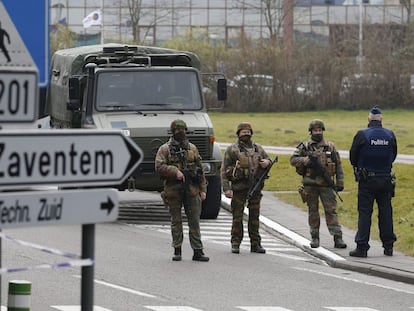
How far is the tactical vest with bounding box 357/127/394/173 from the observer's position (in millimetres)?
16844

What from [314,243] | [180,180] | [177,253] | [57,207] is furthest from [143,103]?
[57,207]

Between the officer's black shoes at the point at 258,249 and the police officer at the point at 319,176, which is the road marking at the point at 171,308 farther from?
the police officer at the point at 319,176

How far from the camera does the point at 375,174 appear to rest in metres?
16.9

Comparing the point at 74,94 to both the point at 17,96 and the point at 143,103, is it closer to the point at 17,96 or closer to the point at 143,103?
the point at 143,103

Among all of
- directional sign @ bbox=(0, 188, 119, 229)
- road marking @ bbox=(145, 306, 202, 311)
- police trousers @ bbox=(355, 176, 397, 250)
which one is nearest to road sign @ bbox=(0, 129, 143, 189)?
directional sign @ bbox=(0, 188, 119, 229)

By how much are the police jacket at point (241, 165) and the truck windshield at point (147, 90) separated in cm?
406

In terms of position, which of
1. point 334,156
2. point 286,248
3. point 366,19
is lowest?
point 286,248

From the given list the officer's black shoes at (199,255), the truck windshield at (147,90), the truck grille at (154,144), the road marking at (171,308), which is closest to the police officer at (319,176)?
the officer's black shoes at (199,255)

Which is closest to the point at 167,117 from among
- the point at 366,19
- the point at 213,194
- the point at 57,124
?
the point at 213,194

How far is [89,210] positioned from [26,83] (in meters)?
0.63

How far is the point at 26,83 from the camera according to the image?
579cm

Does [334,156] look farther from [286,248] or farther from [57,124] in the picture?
[57,124]

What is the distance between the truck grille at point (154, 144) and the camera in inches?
809

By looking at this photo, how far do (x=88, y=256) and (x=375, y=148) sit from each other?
11.3 m
